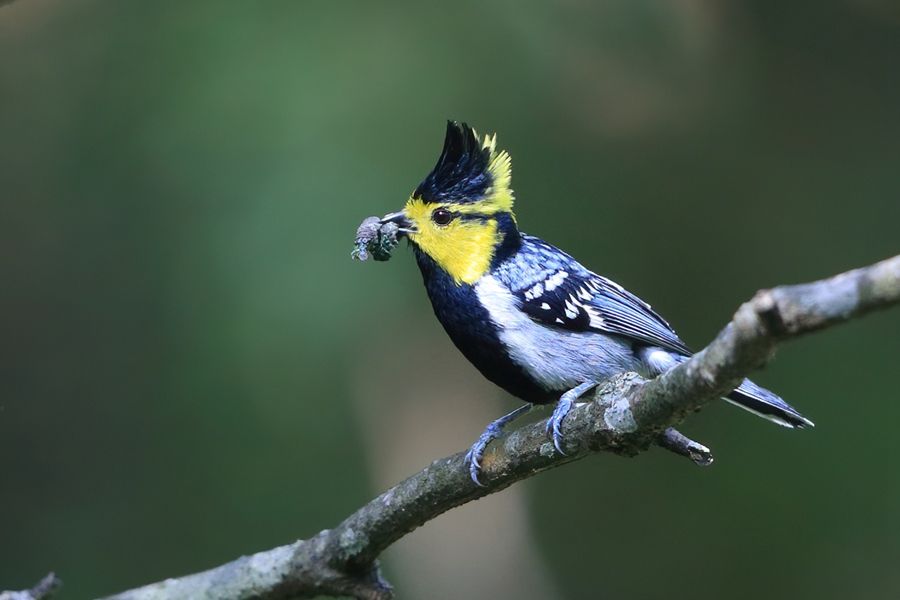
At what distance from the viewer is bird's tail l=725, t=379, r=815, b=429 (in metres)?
3.34

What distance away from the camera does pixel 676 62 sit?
18.5 feet

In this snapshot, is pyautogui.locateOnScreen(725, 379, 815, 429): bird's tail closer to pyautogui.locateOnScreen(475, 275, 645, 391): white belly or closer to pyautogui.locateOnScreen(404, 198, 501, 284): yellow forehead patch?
pyautogui.locateOnScreen(475, 275, 645, 391): white belly

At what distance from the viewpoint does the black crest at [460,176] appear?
A: 12.3 ft

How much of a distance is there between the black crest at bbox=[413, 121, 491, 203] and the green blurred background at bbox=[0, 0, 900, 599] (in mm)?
1193

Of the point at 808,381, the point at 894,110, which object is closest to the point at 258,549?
the point at 808,381

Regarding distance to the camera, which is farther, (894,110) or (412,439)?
(894,110)

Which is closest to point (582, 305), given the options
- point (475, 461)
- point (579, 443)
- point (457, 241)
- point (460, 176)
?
point (457, 241)

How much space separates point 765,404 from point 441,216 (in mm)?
1239

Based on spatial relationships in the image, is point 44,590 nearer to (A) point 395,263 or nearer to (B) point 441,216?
(B) point 441,216

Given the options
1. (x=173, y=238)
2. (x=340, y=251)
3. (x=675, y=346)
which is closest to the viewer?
(x=675, y=346)

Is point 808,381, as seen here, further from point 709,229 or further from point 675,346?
point 675,346

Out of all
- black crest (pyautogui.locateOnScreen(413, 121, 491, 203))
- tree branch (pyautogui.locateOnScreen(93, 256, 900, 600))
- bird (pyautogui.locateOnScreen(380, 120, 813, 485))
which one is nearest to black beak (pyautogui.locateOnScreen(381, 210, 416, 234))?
bird (pyautogui.locateOnScreen(380, 120, 813, 485))

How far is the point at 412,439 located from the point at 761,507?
170cm

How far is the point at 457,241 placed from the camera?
3691 millimetres
